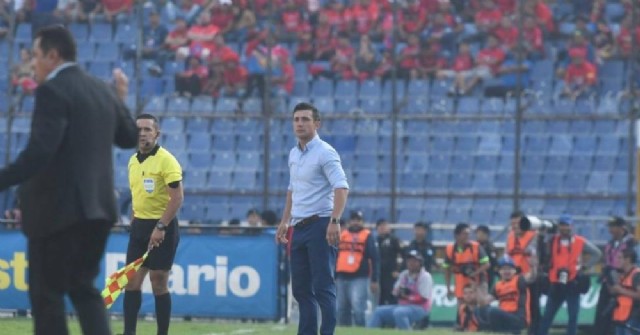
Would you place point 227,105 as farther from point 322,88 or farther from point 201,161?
point 322,88

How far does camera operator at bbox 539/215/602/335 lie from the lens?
19.0 m

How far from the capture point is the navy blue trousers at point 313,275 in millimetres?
11281

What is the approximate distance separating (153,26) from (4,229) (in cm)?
765

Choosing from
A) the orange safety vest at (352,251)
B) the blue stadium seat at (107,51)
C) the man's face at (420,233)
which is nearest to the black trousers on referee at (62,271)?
the orange safety vest at (352,251)

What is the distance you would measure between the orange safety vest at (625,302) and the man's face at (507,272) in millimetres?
1606

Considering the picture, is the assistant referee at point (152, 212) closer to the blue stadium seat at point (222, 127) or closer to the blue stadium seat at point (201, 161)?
the blue stadium seat at point (222, 127)

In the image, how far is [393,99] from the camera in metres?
22.3

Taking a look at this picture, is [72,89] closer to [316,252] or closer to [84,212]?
[84,212]

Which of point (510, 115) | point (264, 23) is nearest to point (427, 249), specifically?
point (510, 115)

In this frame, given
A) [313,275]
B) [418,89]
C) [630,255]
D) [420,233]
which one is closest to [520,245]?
[420,233]

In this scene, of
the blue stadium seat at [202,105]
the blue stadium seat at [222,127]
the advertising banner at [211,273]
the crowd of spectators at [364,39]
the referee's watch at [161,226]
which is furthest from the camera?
the blue stadium seat at [222,127]

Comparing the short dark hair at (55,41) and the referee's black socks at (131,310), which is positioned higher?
the short dark hair at (55,41)

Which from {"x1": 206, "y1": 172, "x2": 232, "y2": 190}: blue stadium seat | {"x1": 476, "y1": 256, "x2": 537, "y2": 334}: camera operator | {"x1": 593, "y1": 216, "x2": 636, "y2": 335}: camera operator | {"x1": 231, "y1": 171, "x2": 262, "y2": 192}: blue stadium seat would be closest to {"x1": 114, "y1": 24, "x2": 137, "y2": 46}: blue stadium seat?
{"x1": 206, "y1": 172, "x2": 232, "y2": 190}: blue stadium seat

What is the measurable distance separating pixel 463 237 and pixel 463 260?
0.35 m
